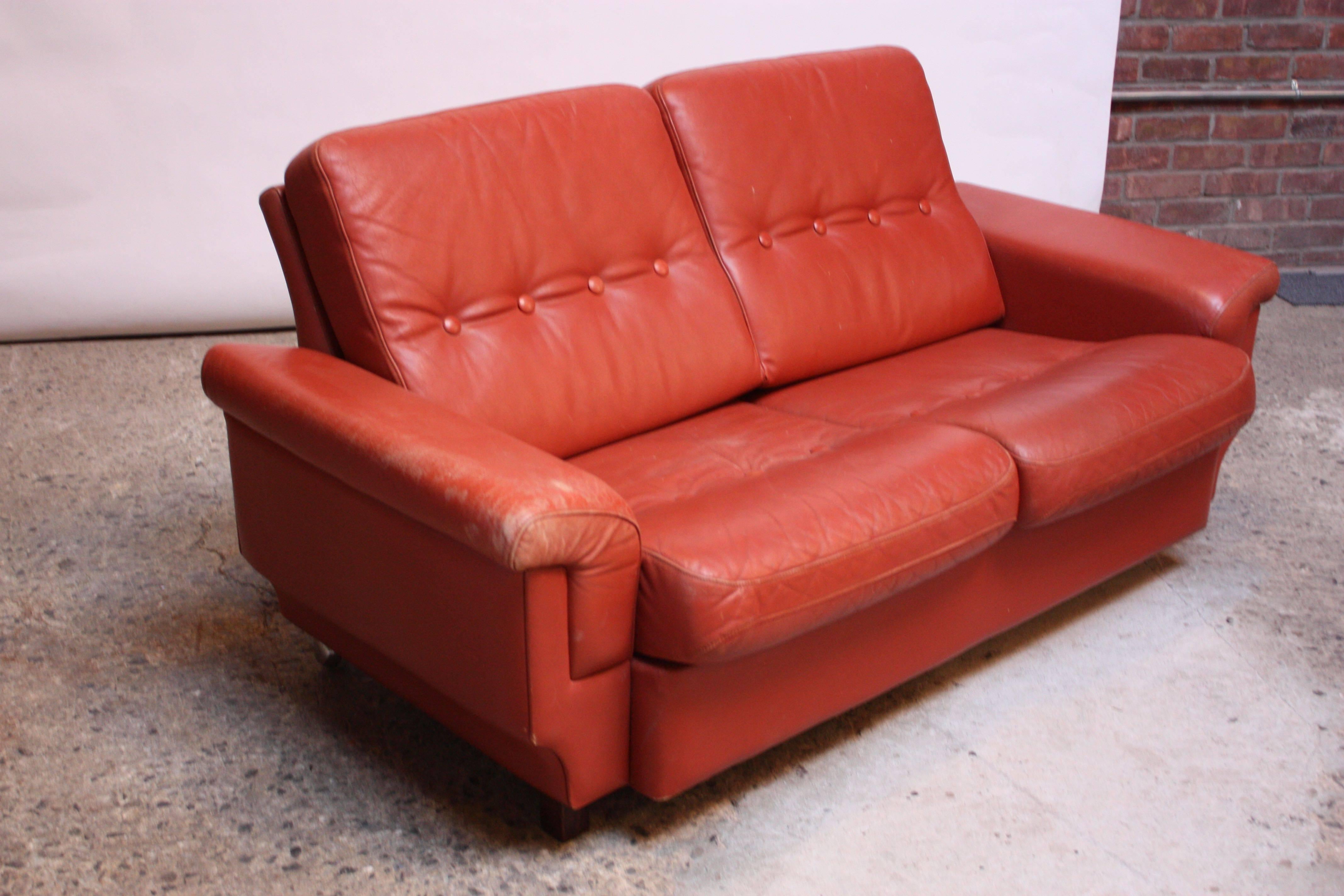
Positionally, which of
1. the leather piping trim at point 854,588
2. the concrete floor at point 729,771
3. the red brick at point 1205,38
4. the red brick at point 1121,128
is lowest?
the concrete floor at point 729,771

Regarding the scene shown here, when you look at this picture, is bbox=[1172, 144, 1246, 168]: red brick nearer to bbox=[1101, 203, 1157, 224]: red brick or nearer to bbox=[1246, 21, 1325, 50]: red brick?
bbox=[1101, 203, 1157, 224]: red brick

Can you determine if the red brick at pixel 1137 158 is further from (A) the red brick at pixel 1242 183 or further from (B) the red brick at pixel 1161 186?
(A) the red brick at pixel 1242 183

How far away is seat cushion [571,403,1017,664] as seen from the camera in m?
1.66

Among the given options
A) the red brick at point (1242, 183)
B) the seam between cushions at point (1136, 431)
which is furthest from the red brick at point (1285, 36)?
the seam between cushions at point (1136, 431)

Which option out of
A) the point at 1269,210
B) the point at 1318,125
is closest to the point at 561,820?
the point at 1269,210

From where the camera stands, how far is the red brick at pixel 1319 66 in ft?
13.6

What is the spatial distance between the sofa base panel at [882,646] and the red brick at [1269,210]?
213 cm

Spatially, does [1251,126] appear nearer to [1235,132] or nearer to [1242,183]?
[1235,132]

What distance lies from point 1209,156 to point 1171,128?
0.53 ft

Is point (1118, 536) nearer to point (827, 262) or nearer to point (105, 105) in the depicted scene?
point (827, 262)

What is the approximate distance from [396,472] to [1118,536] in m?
1.32

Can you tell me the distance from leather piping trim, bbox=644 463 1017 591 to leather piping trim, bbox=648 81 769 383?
0.57 m

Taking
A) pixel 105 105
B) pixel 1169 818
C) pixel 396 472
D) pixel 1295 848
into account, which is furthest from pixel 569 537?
pixel 105 105

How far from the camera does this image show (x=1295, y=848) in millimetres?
1806
